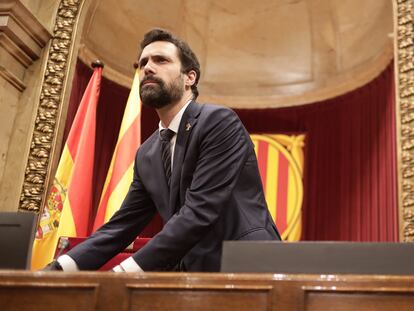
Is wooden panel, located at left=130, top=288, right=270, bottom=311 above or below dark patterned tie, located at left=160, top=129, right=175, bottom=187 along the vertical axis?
below

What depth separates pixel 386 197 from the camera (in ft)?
14.8

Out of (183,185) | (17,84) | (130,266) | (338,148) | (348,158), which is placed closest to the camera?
(130,266)

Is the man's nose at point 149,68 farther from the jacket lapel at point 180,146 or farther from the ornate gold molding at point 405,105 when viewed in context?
the ornate gold molding at point 405,105

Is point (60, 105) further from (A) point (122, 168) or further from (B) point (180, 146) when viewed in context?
(B) point (180, 146)

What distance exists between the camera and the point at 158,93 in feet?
Answer: 6.92

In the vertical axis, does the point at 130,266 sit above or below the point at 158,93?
below

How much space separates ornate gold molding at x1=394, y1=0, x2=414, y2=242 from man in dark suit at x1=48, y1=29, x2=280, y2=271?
1866mm

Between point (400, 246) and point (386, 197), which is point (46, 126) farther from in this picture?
point (400, 246)

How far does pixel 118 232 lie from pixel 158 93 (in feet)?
1.57

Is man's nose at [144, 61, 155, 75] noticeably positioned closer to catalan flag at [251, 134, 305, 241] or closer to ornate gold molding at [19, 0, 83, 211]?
ornate gold molding at [19, 0, 83, 211]

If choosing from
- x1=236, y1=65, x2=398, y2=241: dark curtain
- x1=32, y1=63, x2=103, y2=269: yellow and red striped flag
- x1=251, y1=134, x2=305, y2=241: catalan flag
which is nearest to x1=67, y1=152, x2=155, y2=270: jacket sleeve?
x1=32, y1=63, x2=103, y2=269: yellow and red striped flag

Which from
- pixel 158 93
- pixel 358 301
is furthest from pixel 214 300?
pixel 158 93

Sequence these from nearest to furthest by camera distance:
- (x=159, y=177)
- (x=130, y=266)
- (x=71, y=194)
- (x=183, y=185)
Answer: (x=130, y=266) → (x=183, y=185) → (x=159, y=177) → (x=71, y=194)

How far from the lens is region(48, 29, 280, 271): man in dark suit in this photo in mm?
1756
